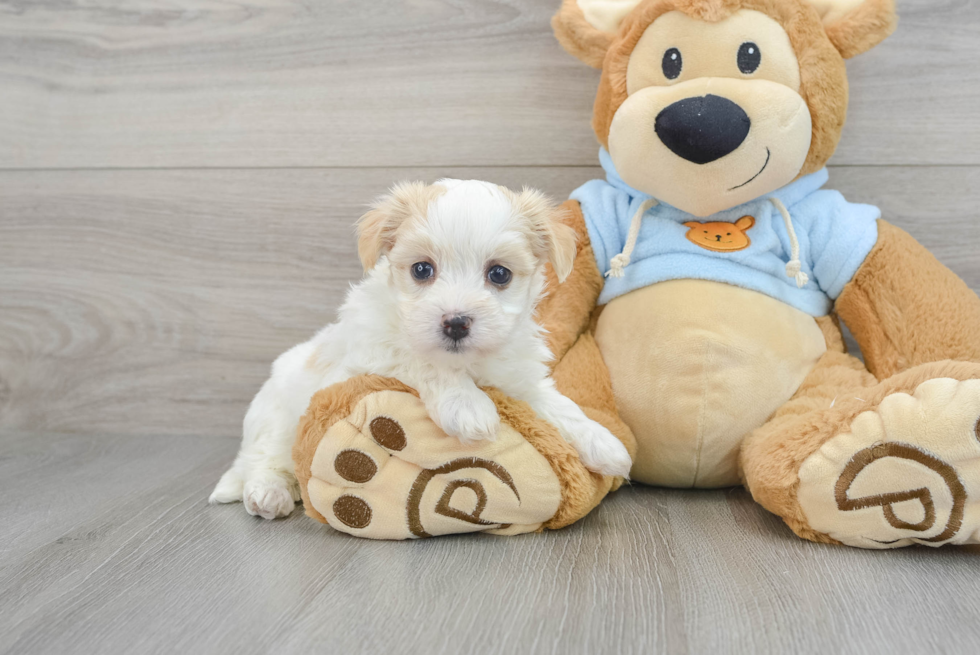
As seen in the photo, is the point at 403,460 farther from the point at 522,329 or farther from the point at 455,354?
the point at 522,329

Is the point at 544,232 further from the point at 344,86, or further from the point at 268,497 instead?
the point at 344,86

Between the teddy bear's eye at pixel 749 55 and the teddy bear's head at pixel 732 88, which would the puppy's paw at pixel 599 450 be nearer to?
the teddy bear's head at pixel 732 88

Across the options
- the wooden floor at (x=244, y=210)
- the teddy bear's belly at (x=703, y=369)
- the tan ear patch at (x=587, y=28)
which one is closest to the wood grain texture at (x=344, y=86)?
the wooden floor at (x=244, y=210)

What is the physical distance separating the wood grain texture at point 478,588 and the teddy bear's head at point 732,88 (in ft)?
2.05

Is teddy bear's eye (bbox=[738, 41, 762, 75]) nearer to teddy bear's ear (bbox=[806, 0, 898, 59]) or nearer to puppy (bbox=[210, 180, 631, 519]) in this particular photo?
teddy bear's ear (bbox=[806, 0, 898, 59])

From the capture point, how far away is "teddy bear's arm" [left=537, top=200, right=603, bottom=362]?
141cm

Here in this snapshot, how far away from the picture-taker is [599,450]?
3.83 ft

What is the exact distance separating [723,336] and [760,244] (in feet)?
0.70

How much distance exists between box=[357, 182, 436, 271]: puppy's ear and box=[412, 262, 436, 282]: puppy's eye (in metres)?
0.07

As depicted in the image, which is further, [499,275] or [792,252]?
[792,252]

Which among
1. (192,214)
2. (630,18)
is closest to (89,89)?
(192,214)

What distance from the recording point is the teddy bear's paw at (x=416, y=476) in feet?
3.60

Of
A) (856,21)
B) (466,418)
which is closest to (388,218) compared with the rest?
(466,418)

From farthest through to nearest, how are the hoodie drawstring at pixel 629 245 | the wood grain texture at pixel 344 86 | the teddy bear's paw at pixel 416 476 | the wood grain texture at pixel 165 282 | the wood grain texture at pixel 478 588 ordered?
the wood grain texture at pixel 165 282
the wood grain texture at pixel 344 86
the hoodie drawstring at pixel 629 245
the teddy bear's paw at pixel 416 476
the wood grain texture at pixel 478 588
